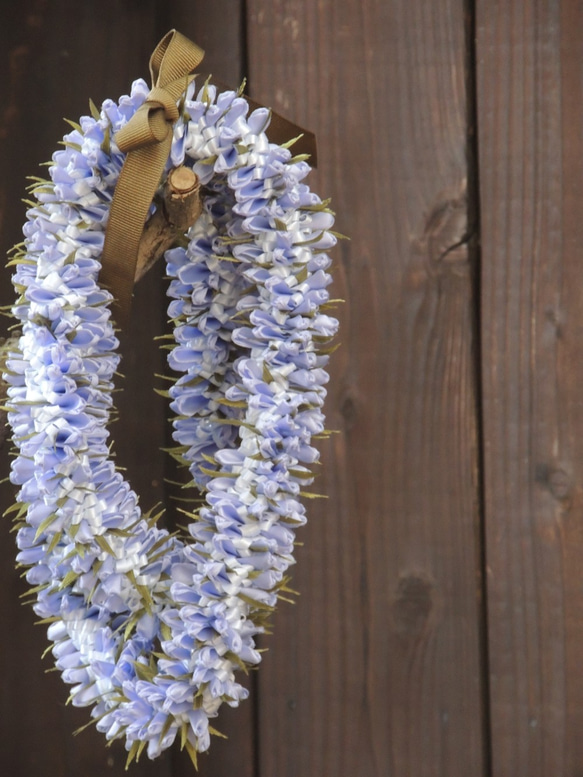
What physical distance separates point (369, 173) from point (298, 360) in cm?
30

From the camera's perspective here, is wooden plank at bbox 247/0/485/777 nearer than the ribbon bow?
No

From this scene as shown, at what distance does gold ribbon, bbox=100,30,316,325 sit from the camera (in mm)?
469

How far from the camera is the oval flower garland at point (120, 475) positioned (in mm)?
474

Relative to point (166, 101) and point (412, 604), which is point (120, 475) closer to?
point (166, 101)

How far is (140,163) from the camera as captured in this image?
0.48 m

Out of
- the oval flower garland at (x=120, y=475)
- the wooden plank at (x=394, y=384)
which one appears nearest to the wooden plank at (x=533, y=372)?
the wooden plank at (x=394, y=384)

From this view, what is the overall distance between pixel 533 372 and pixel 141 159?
387 mm

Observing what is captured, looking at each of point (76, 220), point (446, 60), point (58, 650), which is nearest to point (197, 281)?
point (76, 220)

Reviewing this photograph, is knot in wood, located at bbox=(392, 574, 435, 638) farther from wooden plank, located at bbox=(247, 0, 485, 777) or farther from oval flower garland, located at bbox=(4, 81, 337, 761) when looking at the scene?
oval flower garland, located at bbox=(4, 81, 337, 761)

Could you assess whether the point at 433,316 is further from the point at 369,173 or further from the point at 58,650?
the point at 58,650

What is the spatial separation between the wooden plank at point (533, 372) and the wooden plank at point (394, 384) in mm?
20

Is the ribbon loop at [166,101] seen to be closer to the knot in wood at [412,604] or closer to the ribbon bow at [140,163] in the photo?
the ribbon bow at [140,163]

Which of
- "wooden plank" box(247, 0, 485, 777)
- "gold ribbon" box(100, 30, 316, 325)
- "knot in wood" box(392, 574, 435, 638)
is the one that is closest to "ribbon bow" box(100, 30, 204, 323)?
"gold ribbon" box(100, 30, 316, 325)

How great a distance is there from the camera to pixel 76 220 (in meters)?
0.49
